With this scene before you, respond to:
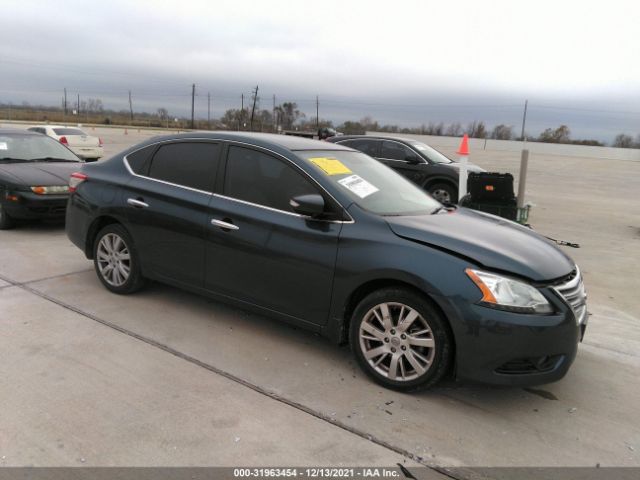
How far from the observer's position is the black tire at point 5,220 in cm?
757

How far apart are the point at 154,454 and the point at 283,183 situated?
209cm

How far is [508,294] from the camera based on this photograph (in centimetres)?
312

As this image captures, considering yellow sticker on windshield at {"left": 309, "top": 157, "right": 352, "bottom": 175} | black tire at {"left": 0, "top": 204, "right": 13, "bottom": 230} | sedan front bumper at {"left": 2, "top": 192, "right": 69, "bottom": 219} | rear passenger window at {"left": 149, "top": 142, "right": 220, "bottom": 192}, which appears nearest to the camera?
yellow sticker on windshield at {"left": 309, "top": 157, "right": 352, "bottom": 175}

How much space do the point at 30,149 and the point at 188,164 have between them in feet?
17.8

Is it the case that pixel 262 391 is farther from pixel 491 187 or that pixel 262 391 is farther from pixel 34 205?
pixel 491 187

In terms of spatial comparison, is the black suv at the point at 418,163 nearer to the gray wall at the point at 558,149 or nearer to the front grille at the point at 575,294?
the front grille at the point at 575,294

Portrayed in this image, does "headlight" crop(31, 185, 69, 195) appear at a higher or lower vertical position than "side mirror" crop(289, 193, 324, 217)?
lower

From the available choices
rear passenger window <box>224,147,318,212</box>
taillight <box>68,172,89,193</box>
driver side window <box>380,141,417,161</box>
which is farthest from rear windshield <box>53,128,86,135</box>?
rear passenger window <box>224,147,318,212</box>

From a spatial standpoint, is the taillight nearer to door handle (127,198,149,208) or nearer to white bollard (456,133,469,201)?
door handle (127,198,149,208)

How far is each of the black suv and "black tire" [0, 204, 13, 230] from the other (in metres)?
6.67

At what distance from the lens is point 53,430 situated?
2.88m

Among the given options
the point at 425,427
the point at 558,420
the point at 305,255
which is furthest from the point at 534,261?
the point at 305,255

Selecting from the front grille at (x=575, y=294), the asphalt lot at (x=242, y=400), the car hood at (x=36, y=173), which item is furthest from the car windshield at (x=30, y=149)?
the front grille at (x=575, y=294)

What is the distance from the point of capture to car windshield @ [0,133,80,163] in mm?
8305
